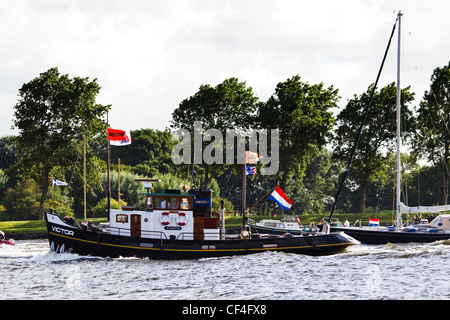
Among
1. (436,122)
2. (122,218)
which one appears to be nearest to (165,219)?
(122,218)

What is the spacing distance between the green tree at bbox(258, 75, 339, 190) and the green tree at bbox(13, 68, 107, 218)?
22.7m

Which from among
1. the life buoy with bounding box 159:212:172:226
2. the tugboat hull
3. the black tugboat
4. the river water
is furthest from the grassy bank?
the life buoy with bounding box 159:212:172:226

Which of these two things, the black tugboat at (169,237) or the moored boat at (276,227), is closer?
the black tugboat at (169,237)

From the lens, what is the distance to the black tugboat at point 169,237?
132 feet

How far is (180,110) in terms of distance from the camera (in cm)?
7825

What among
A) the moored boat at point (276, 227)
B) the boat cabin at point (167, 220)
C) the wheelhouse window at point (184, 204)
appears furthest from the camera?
the moored boat at point (276, 227)

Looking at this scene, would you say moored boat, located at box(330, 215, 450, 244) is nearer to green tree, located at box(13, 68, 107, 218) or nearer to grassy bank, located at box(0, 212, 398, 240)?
grassy bank, located at box(0, 212, 398, 240)

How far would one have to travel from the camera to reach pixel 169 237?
40.8 metres

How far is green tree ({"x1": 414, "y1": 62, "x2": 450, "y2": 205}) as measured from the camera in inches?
2955

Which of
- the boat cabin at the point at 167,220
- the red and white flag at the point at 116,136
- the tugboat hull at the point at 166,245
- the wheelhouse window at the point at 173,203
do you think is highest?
the red and white flag at the point at 116,136

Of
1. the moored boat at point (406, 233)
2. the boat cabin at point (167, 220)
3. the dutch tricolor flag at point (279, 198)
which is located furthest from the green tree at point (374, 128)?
the boat cabin at point (167, 220)

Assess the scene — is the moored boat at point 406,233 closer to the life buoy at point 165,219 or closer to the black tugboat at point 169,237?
the black tugboat at point 169,237

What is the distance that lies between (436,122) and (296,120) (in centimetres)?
1748

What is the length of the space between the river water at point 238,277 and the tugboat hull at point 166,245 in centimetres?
67
